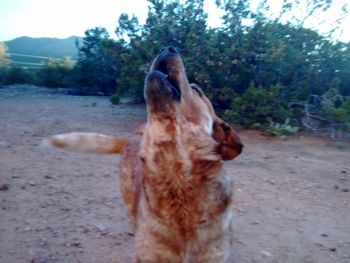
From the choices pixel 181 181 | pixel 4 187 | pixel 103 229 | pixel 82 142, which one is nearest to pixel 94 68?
pixel 4 187

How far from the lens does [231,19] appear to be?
9.20m

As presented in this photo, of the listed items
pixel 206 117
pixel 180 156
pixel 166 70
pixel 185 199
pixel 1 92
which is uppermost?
pixel 166 70

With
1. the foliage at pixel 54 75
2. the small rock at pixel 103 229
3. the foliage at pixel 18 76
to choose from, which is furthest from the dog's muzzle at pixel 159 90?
the foliage at pixel 18 76

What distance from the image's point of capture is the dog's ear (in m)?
2.93

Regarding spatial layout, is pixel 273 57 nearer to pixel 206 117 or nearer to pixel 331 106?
pixel 331 106

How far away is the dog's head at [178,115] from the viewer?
9.32 ft

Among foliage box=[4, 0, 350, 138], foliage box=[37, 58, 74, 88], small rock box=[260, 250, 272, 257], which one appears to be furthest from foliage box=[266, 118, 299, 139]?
foliage box=[37, 58, 74, 88]

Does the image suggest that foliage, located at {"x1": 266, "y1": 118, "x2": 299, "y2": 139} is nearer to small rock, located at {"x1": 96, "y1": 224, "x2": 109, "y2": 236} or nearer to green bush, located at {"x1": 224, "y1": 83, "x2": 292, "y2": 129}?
green bush, located at {"x1": 224, "y1": 83, "x2": 292, "y2": 129}

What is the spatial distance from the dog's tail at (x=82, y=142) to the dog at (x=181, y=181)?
2.70ft

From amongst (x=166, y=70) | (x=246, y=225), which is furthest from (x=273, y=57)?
(x=166, y=70)

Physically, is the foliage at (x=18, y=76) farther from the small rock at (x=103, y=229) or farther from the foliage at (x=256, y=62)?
the small rock at (x=103, y=229)

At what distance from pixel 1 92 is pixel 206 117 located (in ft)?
51.0

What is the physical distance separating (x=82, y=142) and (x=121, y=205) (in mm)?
1409

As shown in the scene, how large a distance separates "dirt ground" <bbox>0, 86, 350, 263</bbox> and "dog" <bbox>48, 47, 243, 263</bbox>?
2.99ft
